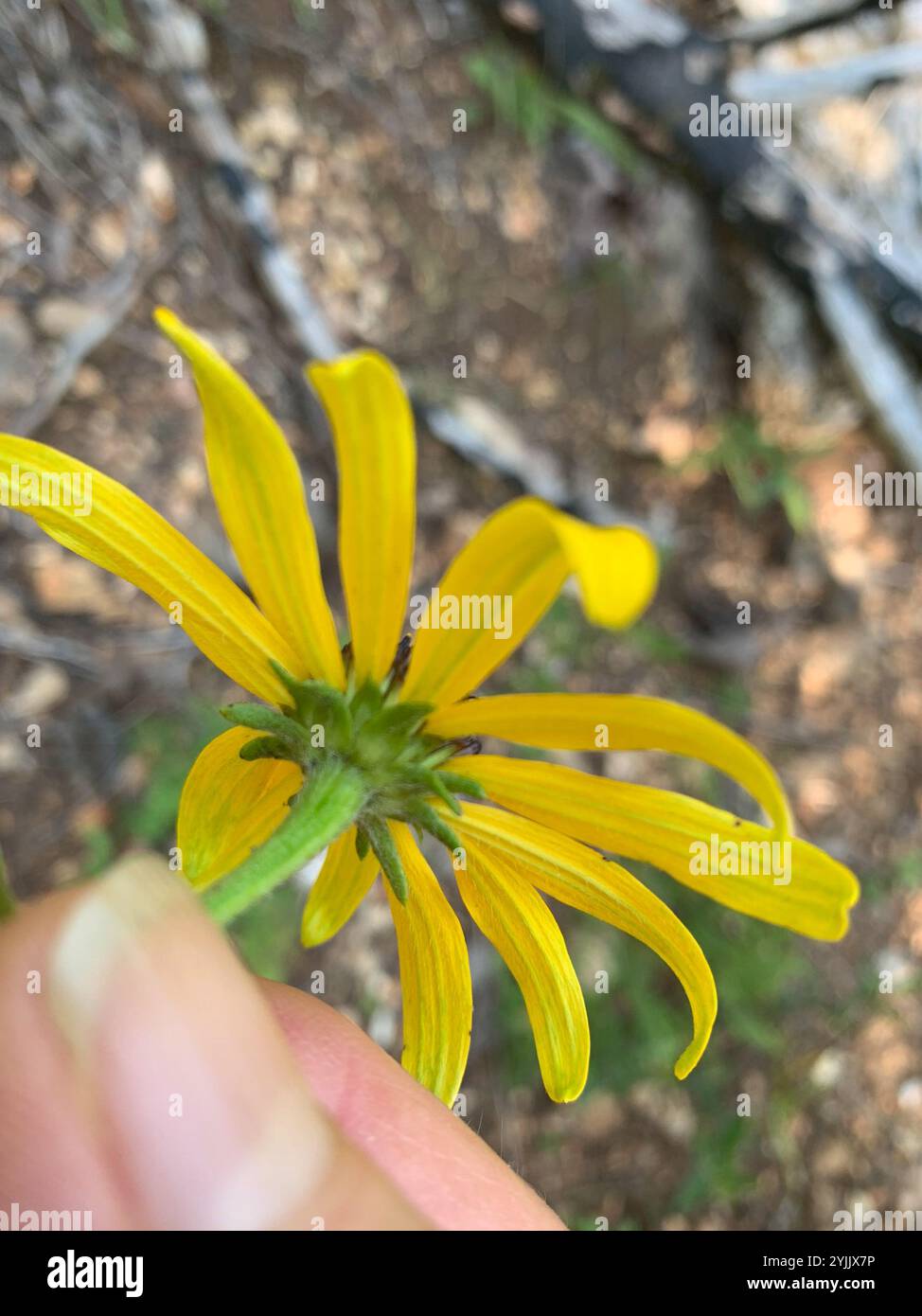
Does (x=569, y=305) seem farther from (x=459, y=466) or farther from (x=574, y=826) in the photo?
(x=574, y=826)

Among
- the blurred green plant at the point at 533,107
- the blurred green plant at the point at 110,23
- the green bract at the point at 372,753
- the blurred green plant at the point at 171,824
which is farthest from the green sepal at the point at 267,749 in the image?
the blurred green plant at the point at 533,107

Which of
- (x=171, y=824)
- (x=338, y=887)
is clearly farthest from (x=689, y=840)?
(x=171, y=824)

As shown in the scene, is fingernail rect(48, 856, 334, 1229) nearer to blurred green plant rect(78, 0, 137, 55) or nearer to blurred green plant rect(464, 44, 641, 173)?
blurred green plant rect(78, 0, 137, 55)

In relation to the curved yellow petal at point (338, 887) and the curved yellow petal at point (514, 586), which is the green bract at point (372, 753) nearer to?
the curved yellow petal at point (514, 586)

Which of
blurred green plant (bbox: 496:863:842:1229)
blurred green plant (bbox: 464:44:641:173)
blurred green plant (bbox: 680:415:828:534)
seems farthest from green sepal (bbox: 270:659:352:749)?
blurred green plant (bbox: 464:44:641:173)

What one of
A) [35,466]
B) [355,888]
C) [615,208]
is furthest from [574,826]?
[615,208]
